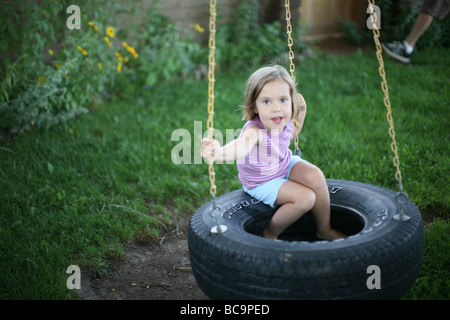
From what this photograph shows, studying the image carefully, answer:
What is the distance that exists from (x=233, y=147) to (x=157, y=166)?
1842 mm

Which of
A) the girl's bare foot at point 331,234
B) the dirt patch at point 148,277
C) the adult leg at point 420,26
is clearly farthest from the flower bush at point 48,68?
the adult leg at point 420,26

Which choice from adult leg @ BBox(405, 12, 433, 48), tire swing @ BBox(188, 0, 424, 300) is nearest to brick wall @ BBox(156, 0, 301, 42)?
adult leg @ BBox(405, 12, 433, 48)

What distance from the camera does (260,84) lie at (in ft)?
7.64

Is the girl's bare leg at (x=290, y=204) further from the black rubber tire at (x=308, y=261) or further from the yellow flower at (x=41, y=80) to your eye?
the yellow flower at (x=41, y=80)

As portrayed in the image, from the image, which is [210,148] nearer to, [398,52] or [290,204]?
[290,204]

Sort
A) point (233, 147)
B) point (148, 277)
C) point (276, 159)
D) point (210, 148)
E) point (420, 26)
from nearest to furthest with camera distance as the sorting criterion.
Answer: point (210, 148)
point (233, 147)
point (276, 159)
point (148, 277)
point (420, 26)

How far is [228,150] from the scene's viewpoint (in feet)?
7.32

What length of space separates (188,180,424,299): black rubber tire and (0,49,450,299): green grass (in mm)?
478

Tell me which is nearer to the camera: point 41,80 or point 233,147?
point 233,147

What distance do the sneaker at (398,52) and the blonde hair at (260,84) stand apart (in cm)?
369

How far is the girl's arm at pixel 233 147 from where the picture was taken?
2.11 m

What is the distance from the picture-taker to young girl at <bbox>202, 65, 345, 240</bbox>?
7.66 ft

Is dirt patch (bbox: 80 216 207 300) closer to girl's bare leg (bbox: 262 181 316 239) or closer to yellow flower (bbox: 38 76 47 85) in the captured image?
girl's bare leg (bbox: 262 181 316 239)

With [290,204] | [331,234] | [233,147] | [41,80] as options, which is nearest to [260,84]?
[233,147]
